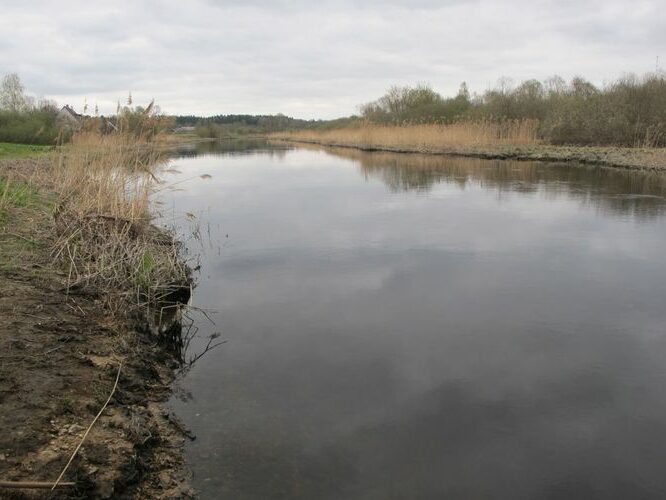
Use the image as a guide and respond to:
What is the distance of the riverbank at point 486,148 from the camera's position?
17578 millimetres

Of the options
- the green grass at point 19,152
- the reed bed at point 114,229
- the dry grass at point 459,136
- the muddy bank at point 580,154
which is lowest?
the reed bed at point 114,229

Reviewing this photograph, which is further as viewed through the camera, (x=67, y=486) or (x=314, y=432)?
(x=314, y=432)

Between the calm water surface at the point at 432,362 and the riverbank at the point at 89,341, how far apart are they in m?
0.28

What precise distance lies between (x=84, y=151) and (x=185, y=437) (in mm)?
5249

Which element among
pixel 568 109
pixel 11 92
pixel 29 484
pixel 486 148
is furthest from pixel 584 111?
pixel 11 92

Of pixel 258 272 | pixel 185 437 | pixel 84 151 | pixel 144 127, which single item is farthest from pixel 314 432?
pixel 84 151

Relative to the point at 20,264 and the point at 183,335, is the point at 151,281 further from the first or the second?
the point at 20,264

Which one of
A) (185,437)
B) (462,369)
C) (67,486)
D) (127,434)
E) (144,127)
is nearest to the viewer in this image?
(67,486)

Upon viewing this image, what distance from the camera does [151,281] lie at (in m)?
5.16

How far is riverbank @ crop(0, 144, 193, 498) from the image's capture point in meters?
2.56

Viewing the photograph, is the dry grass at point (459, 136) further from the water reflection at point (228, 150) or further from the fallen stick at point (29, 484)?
the fallen stick at point (29, 484)

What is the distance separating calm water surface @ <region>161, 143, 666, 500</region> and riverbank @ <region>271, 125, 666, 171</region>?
9.98m

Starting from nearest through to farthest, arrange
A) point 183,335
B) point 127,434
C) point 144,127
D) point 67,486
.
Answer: point 67,486 < point 127,434 < point 183,335 < point 144,127

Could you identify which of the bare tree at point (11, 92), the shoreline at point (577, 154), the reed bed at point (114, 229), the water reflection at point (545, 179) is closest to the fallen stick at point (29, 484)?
the reed bed at point (114, 229)
